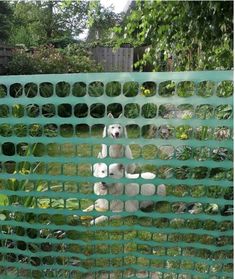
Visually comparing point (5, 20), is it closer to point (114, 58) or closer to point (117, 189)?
point (114, 58)

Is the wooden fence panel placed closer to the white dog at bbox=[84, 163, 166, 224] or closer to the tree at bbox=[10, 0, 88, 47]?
the tree at bbox=[10, 0, 88, 47]

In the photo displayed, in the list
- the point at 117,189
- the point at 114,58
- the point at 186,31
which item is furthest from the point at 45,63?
the point at 186,31

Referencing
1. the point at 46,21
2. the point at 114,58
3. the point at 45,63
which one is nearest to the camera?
the point at 45,63

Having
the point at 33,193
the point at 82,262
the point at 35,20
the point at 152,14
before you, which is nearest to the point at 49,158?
the point at 33,193

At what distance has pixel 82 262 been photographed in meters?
2.58

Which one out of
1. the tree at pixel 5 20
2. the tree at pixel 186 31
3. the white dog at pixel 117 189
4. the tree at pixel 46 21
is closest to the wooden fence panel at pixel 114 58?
the tree at pixel 5 20

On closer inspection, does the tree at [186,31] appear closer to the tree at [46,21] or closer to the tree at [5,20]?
the tree at [5,20]

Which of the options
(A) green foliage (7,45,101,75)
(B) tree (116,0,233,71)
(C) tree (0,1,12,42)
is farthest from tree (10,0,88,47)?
(B) tree (116,0,233,71)

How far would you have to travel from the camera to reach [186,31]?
2.52m

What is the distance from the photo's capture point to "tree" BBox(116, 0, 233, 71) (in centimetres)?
216

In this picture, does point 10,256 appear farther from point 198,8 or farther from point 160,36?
point 198,8

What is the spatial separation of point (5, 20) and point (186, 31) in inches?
603

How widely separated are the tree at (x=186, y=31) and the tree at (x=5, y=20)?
14.1m

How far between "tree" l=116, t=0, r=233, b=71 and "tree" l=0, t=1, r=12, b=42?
1413 cm
